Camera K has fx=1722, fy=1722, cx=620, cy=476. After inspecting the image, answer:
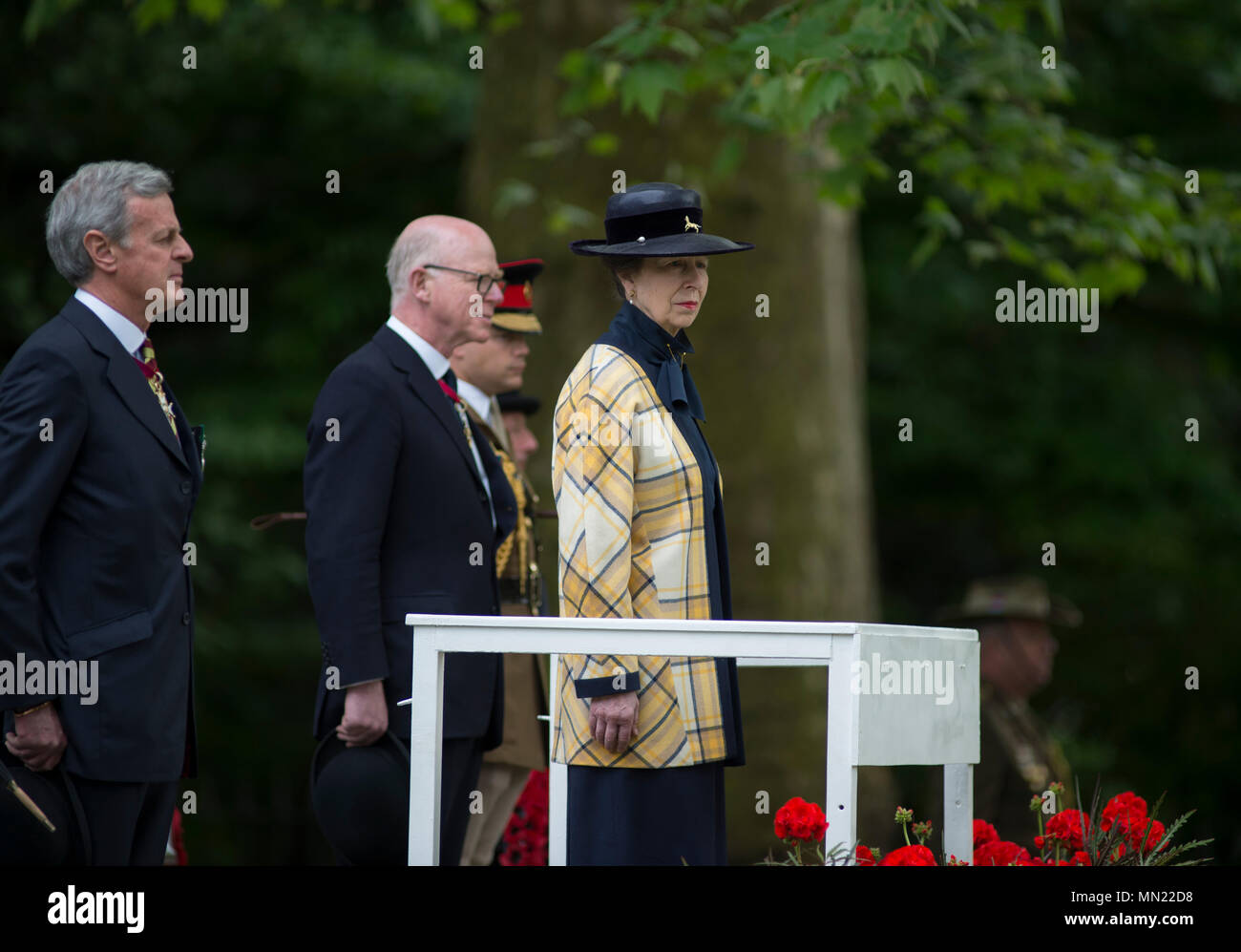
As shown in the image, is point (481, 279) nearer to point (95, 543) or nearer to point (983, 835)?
point (95, 543)

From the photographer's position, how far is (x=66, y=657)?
345 centimetres

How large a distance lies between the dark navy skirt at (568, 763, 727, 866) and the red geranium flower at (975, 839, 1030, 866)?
1.84 feet

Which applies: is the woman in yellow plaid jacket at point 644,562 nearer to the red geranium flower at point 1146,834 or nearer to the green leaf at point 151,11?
the red geranium flower at point 1146,834

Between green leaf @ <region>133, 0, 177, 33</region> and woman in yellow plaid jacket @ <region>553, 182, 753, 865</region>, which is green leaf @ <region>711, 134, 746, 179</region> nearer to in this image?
green leaf @ <region>133, 0, 177, 33</region>

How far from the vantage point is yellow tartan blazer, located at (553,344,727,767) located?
354cm

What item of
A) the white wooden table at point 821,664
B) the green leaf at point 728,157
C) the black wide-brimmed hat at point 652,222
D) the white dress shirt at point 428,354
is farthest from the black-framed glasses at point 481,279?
the green leaf at point 728,157

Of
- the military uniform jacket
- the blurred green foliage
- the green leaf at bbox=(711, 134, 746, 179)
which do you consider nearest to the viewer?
the military uniform jacket

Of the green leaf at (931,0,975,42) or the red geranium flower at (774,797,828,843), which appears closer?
the red geranium flower at (774,797,828,843)

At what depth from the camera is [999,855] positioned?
11.2 feet

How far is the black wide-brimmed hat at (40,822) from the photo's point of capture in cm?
335

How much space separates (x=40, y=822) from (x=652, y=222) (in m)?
1.77

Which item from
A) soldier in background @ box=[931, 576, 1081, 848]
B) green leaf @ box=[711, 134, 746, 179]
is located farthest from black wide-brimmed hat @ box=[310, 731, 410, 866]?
green leaf @ box=[711, 134, 746, 179]
